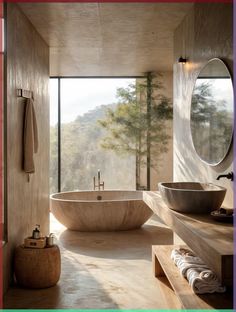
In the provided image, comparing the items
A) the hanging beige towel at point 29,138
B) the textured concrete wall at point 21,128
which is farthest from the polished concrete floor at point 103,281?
the hanging beige towel at point 29,138

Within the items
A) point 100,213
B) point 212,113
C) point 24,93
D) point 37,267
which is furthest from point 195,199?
point 100,213

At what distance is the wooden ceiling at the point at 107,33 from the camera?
4352 millimetres

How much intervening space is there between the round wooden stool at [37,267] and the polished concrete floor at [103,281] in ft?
0.24

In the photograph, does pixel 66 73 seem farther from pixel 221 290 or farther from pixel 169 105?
pixel 221 290

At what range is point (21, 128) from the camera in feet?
14.4

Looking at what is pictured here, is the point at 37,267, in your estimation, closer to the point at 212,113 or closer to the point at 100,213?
the point at 212,113

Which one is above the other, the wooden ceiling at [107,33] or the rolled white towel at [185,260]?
the wooden ceiling at [107,33]

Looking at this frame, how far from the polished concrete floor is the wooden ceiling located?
265 centimetres

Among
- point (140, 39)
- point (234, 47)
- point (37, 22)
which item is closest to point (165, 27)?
point (140, 39)

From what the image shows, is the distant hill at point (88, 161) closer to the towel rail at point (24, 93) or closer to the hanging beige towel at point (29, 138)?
the towel rail at point (24, 93)

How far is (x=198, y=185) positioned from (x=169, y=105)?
488 cm

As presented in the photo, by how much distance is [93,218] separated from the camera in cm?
617

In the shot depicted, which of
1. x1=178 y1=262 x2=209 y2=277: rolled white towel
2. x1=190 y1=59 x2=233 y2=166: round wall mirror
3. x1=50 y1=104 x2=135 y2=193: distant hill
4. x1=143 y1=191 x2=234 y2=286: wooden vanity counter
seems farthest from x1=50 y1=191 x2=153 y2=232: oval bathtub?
x1=178 y1=262 x2=209 y2=277: rolled white towel

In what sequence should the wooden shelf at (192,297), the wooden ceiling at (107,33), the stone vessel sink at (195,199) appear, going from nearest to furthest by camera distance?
the wooden shelf at (192,297) < the stone vessel sink at (195,199) < the wooden ceiling at (107,33)
